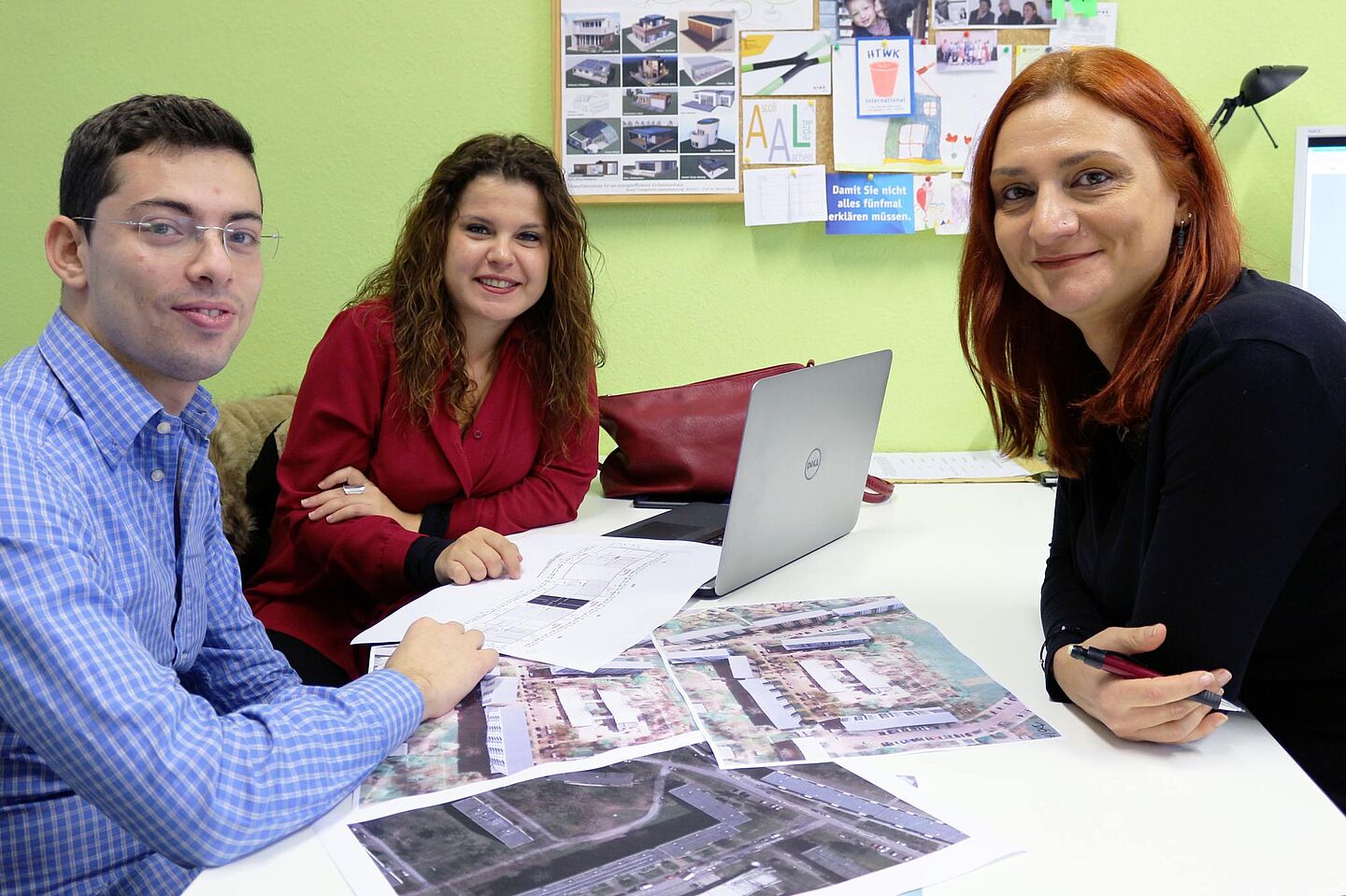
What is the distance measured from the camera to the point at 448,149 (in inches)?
82.8

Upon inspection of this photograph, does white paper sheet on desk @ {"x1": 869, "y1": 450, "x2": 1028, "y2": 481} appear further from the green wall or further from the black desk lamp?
the black desk lamp

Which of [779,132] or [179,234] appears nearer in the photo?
[179,234]

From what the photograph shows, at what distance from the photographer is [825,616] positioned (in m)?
1.17

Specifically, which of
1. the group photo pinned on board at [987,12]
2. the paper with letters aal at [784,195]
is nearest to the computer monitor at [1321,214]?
the group photo pinned on board at [987,12]

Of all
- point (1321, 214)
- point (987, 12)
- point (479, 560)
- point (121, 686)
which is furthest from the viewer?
point (987, 12)

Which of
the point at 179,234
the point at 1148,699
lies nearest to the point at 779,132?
the point at 179,234

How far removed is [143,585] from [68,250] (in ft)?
0.98

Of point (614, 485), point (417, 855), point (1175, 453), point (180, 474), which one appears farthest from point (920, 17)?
point (417, 855)

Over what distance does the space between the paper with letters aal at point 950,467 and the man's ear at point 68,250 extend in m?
1.25

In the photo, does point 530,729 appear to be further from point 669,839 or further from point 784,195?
point 784,195

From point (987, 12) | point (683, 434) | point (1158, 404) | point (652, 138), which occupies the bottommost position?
point (683, 434)

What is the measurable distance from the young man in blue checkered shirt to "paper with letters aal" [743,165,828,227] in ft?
3.97

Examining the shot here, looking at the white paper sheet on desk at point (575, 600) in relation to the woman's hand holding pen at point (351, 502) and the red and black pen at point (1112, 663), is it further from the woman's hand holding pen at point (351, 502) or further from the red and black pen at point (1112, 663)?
the red and black pen at point (1112, 663)

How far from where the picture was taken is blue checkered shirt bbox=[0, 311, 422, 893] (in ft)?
2.34
